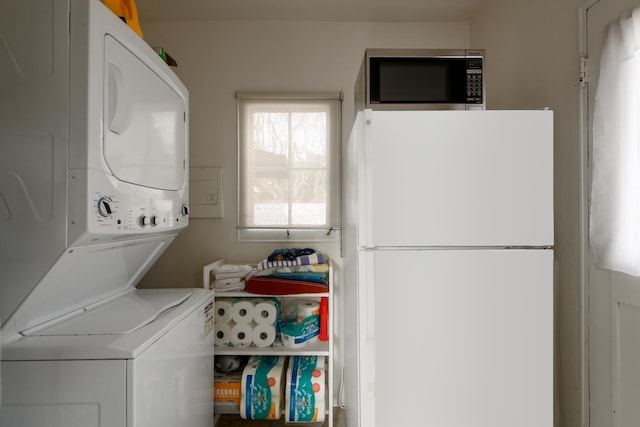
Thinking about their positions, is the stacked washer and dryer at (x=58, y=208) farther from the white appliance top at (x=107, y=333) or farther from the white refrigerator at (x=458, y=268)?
the white refrigerator at (x=458, y=268)

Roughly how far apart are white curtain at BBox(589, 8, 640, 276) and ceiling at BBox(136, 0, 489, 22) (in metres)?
1.19

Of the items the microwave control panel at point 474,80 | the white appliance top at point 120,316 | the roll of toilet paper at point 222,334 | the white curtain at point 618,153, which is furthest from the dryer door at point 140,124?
the white curtain at point 618,153

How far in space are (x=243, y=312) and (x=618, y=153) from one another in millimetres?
1826

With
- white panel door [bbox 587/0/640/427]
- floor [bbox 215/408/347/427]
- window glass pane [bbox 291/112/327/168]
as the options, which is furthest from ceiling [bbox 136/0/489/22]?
floor [bbox 215/408/347/427]

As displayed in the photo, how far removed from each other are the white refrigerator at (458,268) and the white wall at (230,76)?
1074 millimetres

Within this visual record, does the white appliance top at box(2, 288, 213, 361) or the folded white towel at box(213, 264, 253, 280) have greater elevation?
the folded white towel at box(213, 264, 253, 280)


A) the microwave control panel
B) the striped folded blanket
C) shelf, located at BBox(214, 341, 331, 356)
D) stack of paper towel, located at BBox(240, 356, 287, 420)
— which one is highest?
the microwave control panel

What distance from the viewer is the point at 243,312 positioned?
201cm

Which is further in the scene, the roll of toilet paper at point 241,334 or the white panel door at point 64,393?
the roll of toilet paper at point 241,334

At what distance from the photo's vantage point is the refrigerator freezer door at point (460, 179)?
1.27 meters

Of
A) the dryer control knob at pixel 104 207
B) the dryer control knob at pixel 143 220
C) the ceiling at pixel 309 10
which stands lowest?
the dryer control knob at pixel 143 220

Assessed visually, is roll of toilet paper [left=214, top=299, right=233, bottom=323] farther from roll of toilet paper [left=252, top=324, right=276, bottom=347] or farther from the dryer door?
the dryer door

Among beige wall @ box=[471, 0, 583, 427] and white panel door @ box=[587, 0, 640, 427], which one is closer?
white panel door @ box=[587, 0, 640, 427]

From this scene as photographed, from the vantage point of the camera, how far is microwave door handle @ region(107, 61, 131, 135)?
109 cm
